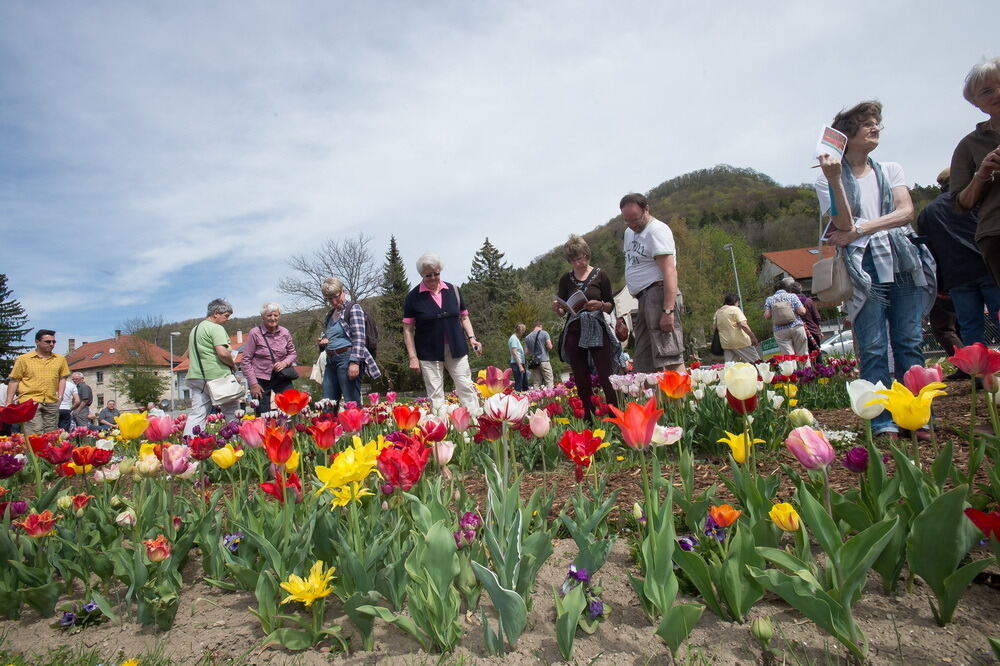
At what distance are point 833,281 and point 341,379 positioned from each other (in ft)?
14.6

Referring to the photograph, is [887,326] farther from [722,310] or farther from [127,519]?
[722,310]

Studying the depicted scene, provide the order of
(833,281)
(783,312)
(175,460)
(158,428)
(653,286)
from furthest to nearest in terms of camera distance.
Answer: (783,312) < (653,286) < (833,281) < (158,428) < (175,460)

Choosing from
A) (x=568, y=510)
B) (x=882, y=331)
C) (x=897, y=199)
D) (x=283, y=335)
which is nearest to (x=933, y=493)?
(x=568, y=510)

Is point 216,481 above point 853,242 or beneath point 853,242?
beneath

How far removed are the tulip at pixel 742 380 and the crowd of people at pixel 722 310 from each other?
1.52 m

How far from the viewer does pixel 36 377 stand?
659 centimetres

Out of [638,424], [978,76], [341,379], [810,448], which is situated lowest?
[810,448]

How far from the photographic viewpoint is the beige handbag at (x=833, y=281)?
127 inches

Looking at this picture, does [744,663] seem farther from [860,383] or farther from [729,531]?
[860,383]

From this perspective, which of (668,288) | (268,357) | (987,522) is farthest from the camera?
(268,357)

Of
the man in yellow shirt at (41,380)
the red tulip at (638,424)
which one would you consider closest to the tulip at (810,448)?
the red tulip at (638,424)

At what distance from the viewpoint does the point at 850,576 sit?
4.44 ft

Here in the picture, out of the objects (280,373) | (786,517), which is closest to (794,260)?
(280,373)

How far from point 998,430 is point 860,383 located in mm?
405
